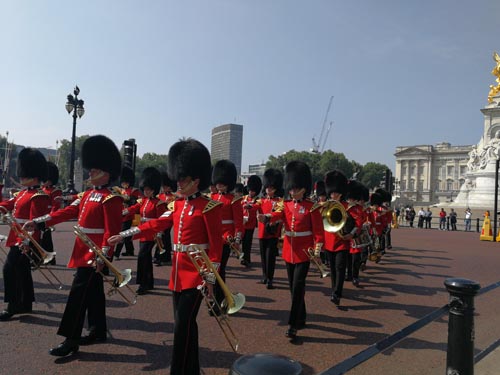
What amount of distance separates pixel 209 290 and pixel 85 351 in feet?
5.82

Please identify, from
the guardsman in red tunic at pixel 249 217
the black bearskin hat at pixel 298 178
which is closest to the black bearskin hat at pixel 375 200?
the guardsman in red tunic at pixel 249 217

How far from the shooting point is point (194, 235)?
380 cm

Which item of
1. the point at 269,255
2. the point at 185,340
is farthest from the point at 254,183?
the point at 185,340

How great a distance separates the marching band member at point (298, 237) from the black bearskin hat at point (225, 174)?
299 cm

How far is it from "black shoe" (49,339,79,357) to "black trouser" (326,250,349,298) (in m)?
3.98

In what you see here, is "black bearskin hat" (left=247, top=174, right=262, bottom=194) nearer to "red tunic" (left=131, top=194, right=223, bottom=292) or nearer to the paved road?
the paved road

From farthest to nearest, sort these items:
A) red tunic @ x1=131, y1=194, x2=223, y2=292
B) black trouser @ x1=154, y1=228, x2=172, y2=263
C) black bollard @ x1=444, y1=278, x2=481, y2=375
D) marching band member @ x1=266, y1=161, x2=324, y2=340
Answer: black trouser @ x1=154, y1=228, x2=172, y2=263, marching band member @ x1=266, y1=161, x2=324, y2=340, red tunic @ x1=131, y1=194, x2=223, y2=292, black bollard @ x1=444, y1=278, x2=481, y2=375

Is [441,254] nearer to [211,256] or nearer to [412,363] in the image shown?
[412,363]

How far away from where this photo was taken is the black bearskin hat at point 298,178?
6.04 m

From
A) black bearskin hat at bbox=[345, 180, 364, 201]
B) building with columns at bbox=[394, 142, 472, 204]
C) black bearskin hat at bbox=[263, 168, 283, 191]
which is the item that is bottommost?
black bearskin hat at bbox=[345, 180, 364, 201]

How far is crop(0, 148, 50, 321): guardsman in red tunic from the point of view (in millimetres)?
5254

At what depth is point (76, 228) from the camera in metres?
4.33

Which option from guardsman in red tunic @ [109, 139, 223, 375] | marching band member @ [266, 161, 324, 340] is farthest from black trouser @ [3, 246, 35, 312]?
marching band member @ [266, 161, 324, 340]

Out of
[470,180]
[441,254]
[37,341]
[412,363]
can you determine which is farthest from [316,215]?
[470,180]
